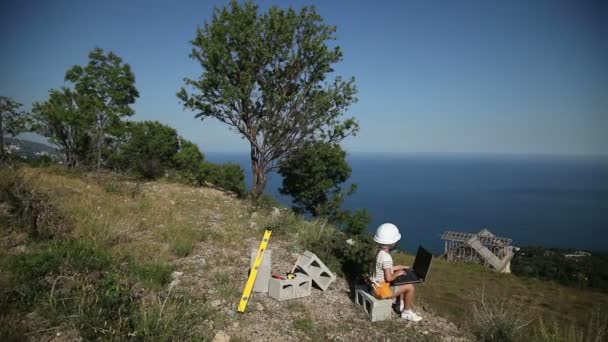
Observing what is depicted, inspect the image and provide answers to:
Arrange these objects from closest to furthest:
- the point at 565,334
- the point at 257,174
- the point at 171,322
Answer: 1. the point at 171,322
2. the point at 565,334
3. the point at 257,174

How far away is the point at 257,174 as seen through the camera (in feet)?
44.4

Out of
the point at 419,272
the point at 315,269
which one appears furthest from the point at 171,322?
the point at 419,272

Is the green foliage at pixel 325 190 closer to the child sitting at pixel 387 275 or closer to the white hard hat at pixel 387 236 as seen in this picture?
the child sitting at pixel 387 275

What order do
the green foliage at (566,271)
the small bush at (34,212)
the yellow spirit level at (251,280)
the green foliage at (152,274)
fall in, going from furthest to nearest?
the green foliage at (566,271) < the small bush at (34,212) < the green foliage at (152,274) < the yellow spirit level at (251,280)

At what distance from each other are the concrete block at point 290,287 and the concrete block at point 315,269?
17 cm

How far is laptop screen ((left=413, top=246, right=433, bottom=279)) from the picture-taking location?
5.28 metres

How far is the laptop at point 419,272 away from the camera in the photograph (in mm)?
5238

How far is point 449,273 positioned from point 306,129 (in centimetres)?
928

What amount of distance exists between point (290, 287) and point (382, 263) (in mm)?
1725

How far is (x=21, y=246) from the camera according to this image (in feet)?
18.2

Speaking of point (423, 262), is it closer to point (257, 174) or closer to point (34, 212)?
point (34, 212)

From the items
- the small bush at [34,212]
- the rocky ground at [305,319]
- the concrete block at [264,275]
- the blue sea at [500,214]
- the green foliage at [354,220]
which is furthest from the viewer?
the blue sea at [500,214]

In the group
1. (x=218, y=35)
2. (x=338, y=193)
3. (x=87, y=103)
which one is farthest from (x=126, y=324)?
(x=338, y=193)

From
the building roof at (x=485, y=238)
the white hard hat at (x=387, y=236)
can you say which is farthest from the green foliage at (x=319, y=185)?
the white hard hat at (x=387, y=236)
